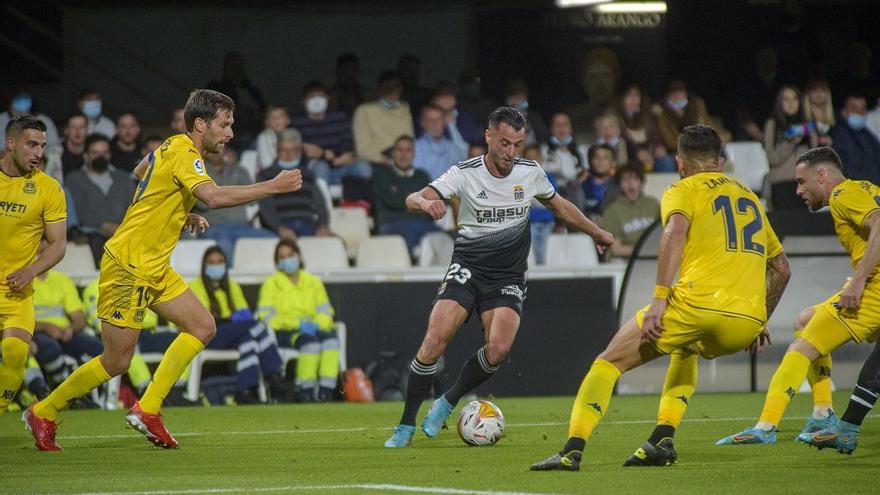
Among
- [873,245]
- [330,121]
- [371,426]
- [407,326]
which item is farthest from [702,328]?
[330,121]

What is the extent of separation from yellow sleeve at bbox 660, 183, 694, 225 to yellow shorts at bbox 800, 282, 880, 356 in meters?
1.83

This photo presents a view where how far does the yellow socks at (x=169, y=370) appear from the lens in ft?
29.1

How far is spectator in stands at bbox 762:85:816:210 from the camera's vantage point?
17.9m

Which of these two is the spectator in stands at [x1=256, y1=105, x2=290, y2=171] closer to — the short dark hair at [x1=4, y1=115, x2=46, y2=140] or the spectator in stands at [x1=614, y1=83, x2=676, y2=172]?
the spectator in stands at [x1=614, y1=83, x2=676, y2=172]

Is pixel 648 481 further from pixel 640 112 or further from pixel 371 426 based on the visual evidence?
pixel 640 112

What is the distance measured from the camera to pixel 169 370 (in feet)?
29.5

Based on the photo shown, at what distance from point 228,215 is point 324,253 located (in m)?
1.36

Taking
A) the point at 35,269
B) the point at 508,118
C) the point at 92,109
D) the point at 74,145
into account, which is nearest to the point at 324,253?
the point at 74,145

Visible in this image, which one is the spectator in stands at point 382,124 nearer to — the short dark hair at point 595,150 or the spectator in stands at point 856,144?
the short dark hair at point 595,150

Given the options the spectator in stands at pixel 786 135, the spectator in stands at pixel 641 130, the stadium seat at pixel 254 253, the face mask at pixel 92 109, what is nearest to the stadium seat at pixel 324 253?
the stadium seat at pixel 254 253

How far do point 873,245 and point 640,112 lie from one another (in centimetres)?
1077

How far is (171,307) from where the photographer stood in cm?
895

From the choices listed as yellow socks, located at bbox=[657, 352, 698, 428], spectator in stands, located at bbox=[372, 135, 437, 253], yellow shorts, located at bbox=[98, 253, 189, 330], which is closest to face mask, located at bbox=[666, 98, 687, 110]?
spectator in stands, located at bbox=[372, 135, 437, 253]

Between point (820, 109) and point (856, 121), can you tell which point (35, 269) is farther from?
point (856, 121)
